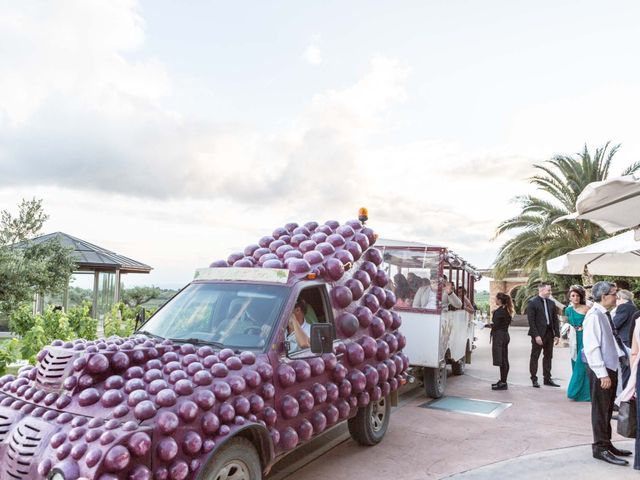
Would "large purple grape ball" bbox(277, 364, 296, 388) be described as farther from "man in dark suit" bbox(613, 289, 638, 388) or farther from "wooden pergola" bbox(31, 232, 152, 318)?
"wooden pergola" bbox(31, 232, 152, 318)

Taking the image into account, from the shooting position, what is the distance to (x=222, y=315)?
4.71 metres

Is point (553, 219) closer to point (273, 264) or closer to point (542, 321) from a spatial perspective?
point (542, 321)

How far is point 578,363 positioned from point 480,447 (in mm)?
3625

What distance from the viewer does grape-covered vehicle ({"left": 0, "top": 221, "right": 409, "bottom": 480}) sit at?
10.3 feet

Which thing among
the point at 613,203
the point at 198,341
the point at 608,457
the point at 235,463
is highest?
the point at 613,203

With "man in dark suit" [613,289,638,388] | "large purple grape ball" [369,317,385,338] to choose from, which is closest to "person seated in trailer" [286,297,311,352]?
"large purple grape ball" [369,317,385,338]

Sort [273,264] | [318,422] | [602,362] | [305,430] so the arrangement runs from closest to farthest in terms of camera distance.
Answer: [305,430]
[318,422]
[273,264]
[602,362]

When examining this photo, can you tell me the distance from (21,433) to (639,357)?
17.3ft

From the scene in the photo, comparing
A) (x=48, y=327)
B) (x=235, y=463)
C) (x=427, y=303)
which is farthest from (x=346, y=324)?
(x=48, y=327)

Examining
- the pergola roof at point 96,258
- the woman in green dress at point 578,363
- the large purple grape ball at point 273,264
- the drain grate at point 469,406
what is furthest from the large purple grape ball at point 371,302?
the pergola roof at point 96,258

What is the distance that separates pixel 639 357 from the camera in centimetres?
503

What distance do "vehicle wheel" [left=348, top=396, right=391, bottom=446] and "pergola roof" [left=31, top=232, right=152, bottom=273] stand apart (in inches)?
592

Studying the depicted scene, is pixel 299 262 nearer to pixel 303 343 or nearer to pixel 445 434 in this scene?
pixel 303 343

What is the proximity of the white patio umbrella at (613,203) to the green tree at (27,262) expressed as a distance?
39.0 feet
